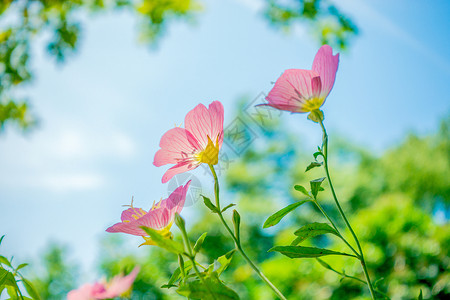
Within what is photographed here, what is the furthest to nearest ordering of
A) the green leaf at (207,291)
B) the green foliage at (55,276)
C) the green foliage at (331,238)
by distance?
the green foliage at (55,276), the green foliage at (331,238), the green leaf at (207,291)

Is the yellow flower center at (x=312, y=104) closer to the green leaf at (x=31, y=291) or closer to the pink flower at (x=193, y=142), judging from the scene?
the pink flower at (x=193, y=142)

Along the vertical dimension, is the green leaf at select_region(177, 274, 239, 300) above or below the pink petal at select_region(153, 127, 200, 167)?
below

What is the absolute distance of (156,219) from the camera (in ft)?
0.75

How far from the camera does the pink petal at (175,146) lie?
→ 260mm

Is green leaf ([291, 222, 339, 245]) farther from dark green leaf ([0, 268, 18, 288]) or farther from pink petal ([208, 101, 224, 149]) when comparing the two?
dark green leaf ([0, 268, 18, 288])

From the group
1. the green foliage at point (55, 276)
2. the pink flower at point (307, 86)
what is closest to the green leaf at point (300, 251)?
the pink flower at point (307, 86)

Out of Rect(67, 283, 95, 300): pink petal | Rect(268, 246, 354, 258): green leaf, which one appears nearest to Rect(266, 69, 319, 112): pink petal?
Rect(268, 246, 354, 258): green leaf

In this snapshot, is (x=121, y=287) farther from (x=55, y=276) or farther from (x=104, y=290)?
(x=55, y=276)

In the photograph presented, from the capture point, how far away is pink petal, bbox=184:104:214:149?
0.84ft

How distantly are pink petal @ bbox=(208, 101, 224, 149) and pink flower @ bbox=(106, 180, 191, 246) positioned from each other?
47mm

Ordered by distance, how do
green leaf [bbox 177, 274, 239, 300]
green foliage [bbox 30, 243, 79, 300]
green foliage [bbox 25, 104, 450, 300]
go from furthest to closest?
green foliage [bbox 30, 243, 79, 300] < green foliage [bbox 25, 104, 450, 300] < green leaf [bbox 177, 274, 239, 300]

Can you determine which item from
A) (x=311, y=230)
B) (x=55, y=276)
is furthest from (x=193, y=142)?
(x=55, y=276)

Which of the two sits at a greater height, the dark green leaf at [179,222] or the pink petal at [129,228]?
the pink petal at [129,228]

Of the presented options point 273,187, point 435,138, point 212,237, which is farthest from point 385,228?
point 435,138
